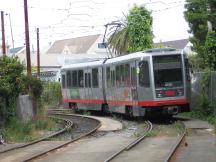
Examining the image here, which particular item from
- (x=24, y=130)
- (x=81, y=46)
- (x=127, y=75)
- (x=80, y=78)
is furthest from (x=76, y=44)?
(x=24, y=130)

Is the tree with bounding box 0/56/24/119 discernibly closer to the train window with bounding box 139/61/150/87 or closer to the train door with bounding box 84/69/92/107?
the train window with bounding box 139/61/150/87

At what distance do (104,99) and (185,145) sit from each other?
14.7 meters

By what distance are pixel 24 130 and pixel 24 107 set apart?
387cm

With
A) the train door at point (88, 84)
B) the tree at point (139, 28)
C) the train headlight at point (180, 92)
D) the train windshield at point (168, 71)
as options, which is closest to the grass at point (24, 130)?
the train windshield at point (168, 71)

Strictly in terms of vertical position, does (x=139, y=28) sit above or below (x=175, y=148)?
above

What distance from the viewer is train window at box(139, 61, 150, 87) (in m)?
25.0

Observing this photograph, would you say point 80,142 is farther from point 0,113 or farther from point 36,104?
point 36,104

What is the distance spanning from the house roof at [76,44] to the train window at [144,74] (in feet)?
274

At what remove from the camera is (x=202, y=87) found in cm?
2777

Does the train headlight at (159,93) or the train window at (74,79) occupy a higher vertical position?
the train window at (74,79)

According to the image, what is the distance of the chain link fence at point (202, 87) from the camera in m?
25.9

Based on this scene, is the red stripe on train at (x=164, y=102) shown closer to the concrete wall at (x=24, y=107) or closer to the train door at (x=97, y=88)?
the concrete wall at (x=24, y=107)

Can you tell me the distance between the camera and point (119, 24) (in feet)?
176

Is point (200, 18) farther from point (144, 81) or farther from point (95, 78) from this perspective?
point (144, 81)
